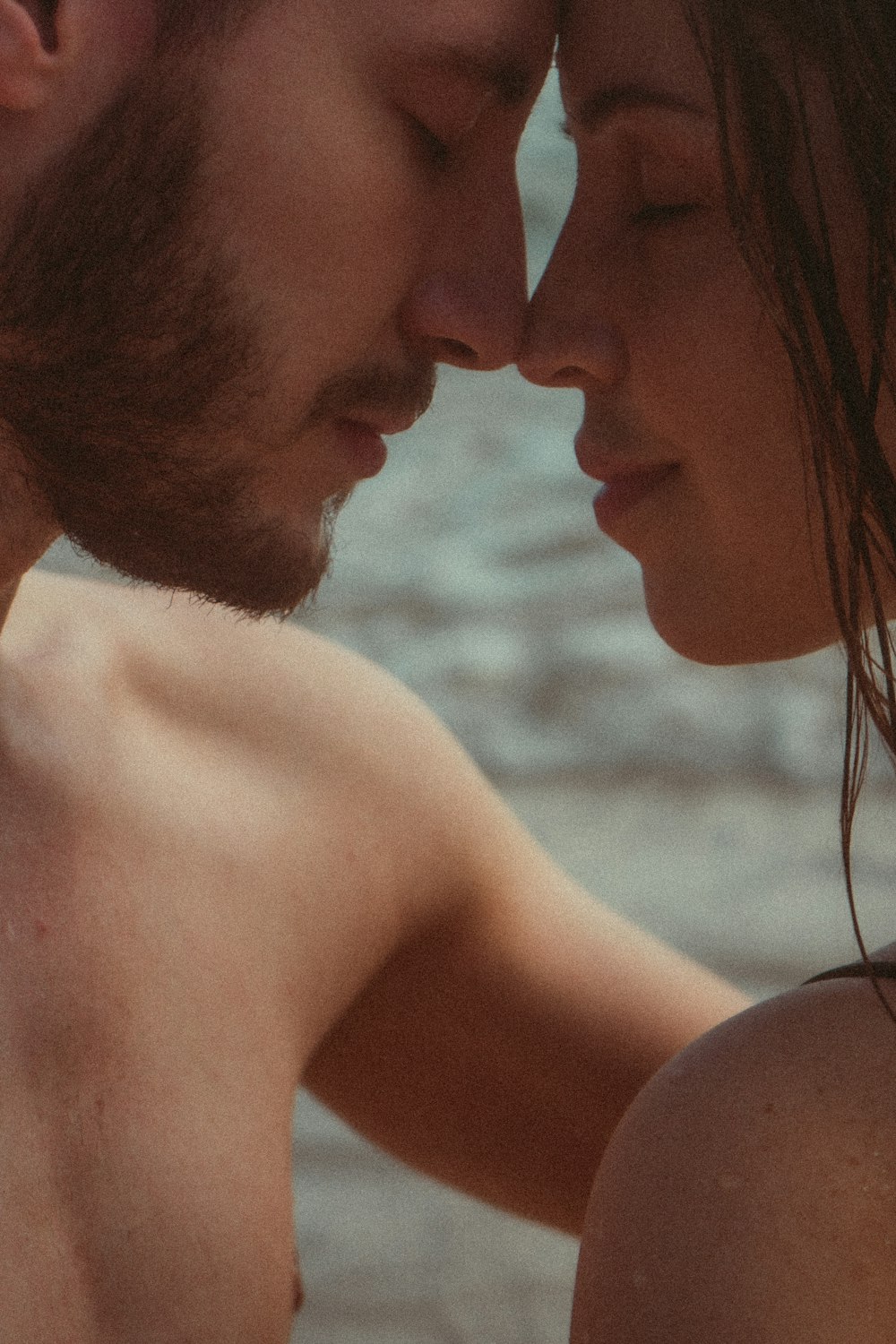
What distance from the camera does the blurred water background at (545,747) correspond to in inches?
75.8

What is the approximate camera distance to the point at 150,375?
1095 mm

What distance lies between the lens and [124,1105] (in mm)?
995

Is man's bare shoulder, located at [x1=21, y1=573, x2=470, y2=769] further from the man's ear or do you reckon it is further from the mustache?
the man's ear

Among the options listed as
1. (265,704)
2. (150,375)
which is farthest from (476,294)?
(265,704)

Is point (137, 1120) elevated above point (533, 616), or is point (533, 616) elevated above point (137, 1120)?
point (137, 1120)

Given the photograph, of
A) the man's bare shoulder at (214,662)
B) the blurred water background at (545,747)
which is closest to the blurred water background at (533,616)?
the blurred water background at (545,747)

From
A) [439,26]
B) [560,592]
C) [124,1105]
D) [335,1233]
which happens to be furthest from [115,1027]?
[560,592]

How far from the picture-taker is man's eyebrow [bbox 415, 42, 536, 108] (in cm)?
102

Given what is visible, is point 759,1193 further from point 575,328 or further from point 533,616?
point 533,616

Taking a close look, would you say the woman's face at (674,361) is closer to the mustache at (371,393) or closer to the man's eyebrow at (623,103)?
the man's eyebrow at (623,103)

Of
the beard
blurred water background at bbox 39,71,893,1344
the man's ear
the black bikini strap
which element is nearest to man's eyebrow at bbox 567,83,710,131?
the beard

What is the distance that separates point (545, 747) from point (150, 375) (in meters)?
1.58

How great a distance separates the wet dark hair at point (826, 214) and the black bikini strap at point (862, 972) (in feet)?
0.07

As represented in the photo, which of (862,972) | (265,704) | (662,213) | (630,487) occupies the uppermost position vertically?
(662,213)
